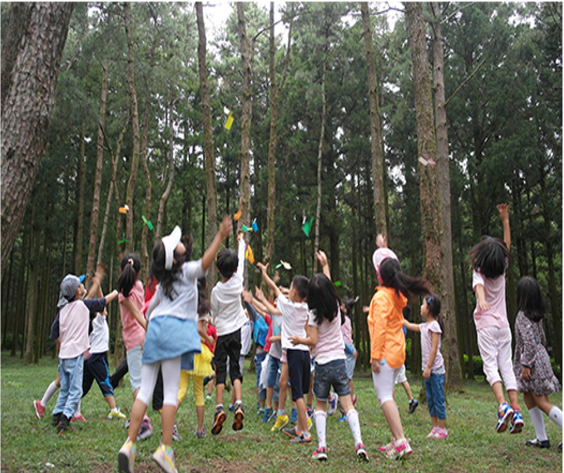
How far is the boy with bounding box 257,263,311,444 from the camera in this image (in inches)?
207

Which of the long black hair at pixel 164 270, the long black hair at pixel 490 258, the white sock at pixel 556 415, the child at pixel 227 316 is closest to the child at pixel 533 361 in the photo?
the white sock at pixel 556 415

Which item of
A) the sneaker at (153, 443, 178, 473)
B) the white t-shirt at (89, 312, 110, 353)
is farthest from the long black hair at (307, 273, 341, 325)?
the white t-shirt at (89, 312, 110, 353)

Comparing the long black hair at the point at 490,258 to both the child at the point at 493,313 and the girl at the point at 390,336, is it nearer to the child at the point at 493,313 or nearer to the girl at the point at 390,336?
the child at the point at 493,313

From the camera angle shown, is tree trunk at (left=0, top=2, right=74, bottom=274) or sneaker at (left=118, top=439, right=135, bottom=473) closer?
sneaker at (left=118, top=439, right=135, bottom=473)

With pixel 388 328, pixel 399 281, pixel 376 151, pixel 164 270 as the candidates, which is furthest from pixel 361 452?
pixel 376 151

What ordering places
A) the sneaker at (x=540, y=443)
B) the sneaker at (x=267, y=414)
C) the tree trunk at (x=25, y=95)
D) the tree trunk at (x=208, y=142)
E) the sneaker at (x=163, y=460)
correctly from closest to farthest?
the sneaker at (x=163, y=460), the tree trunk at (x=25, y=95), the sneaker at (x=540, y=443), the sneaker at (x=267, y=414), the tree trunk at (x=208, y=142)

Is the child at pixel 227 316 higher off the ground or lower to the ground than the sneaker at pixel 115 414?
higher

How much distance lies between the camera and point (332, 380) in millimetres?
4727

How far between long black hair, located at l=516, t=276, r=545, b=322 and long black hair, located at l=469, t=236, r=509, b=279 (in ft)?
1.07

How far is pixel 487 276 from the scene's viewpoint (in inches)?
197

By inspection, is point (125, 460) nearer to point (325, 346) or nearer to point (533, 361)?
point (325, 346)

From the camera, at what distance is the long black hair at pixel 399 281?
4605 mm

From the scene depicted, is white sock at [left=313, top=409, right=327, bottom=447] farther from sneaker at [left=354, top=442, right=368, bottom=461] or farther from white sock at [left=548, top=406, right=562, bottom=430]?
white sock at [left=548, top=406, right=562, bottom=430]

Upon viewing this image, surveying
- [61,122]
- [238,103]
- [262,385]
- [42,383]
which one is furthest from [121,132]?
[262,385]
